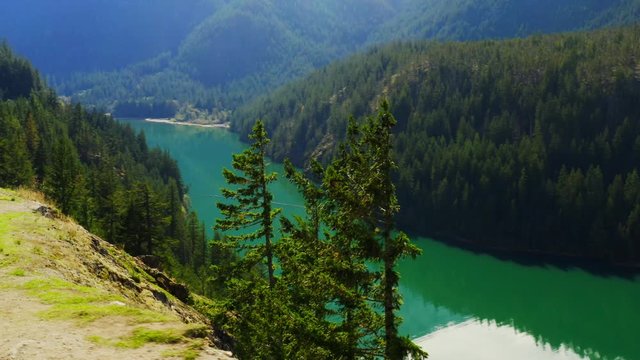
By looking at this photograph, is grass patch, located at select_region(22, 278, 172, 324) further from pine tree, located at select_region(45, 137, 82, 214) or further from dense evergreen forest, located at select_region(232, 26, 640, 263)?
dense evergreen forest, located at select_region(232, 26, 640, 263)

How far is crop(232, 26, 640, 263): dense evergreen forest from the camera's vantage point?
382ft

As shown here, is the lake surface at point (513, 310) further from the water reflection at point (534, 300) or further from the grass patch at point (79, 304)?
the grass patch at point (79, 304)

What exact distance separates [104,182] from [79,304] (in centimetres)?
7254

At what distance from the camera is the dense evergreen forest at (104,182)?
200 feet

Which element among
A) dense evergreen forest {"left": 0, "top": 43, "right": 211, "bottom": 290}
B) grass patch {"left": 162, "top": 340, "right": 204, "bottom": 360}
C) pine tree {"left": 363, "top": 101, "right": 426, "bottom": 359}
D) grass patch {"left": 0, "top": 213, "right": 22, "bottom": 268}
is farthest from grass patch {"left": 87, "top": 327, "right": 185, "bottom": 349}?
dense evergreen forest {"left": 0, "top": 43, "right": 211, "bottom": 290}

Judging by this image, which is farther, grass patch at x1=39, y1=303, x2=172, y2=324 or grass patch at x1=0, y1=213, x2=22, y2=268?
grass patch at x1=0, y1=213, x2=22, y2=268

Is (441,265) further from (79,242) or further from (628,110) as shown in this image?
(79,242)

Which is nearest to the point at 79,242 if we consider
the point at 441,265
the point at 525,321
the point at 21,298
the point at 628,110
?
the point at 21,298

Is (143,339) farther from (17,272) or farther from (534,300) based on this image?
(534,300)

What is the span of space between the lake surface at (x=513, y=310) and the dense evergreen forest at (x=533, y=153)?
11.0 metres

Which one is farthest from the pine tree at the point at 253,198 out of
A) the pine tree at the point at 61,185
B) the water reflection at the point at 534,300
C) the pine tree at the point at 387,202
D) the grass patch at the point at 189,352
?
the water reflection at the point at 534,300

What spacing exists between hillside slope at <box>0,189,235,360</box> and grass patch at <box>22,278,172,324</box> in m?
0.03

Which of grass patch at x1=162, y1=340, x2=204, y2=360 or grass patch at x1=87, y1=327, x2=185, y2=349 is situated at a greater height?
grass patch at x1=87, y1=327, x2=185, y2=349

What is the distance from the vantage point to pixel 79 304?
61.3 ft
